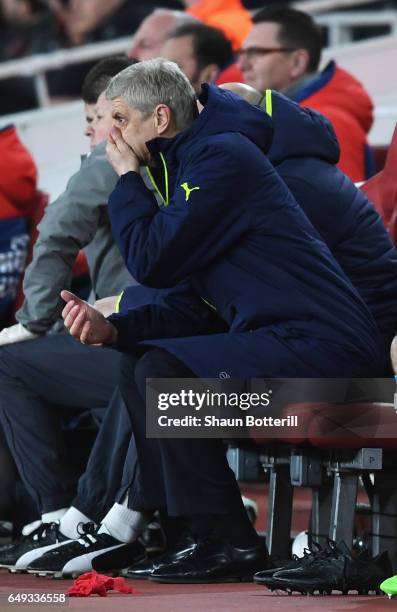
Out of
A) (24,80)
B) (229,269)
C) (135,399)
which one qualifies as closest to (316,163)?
(229,269)

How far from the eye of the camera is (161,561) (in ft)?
A: 12.6

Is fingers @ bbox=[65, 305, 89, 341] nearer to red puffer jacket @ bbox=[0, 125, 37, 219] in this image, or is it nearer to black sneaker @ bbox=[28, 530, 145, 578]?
black sneaker @ bbox=[28, 530, 145, 578]

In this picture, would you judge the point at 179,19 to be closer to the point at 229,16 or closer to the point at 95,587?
the point at 229,16

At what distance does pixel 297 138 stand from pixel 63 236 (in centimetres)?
84

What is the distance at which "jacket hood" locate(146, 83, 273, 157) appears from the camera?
12.3ft

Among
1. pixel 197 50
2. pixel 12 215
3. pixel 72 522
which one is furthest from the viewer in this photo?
pixel 197 50

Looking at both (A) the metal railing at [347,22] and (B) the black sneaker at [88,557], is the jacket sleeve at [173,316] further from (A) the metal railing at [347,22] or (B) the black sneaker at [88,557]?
(A) the metal railing at [347,22]

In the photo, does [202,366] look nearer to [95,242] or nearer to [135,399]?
[135,399]

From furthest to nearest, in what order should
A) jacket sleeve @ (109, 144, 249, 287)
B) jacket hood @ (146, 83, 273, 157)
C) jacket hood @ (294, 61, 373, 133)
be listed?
jacket hood @ (294, 61, 373, 133) → jacket hood @ (146, 83, 273, 157) → jacket sleeve @ (109, 144, 249, 287)

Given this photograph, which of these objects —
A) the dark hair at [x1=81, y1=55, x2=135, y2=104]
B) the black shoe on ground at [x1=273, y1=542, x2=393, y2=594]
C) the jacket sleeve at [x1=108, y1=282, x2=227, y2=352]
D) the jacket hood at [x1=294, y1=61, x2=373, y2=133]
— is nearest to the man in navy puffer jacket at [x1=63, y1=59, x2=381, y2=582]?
the jacket sleeve at [x1=108, y1=282, x2=227, y2=352]

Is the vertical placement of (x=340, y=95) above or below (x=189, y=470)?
above

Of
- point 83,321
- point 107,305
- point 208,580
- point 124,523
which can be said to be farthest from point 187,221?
point 124,523

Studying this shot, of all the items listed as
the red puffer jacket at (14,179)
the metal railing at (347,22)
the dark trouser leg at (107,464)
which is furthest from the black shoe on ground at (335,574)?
the metal railing at (347,22)

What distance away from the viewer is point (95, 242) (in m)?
4.66
